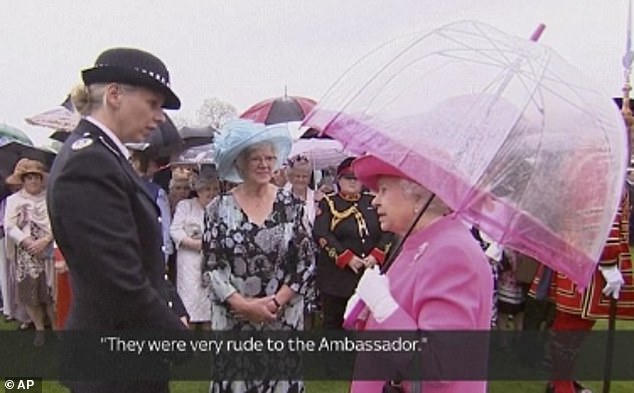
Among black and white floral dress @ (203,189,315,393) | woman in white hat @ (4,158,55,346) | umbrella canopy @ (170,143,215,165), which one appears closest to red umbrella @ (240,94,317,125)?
umbrella canopy @ (170,143,215,165)

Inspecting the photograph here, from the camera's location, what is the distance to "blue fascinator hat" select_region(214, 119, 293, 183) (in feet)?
10.7

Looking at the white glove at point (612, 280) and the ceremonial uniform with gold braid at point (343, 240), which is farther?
the ceremonial uniform with gold braid at point (343, 240)

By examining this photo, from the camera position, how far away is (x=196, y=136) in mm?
7805

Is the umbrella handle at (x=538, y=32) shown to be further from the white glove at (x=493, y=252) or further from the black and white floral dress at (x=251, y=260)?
the white glove at (x=493, y=252)

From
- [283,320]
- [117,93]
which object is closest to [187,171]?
[283,320]

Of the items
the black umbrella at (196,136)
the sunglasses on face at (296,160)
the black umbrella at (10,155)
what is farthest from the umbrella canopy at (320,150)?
the black umbrella at (10,155)

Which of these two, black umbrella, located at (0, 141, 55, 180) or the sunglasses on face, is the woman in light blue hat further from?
black umbrella, located at (0, 141, 55, 180)

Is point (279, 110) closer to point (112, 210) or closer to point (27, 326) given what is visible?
point (27, 326)

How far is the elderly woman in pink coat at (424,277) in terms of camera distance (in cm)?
187

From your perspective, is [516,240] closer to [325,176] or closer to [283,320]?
[283,320]

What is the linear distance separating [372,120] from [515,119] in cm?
40

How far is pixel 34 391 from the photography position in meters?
4.11

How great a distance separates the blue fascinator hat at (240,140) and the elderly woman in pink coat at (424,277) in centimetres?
118

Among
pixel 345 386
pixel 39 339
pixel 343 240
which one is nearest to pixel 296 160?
pixel 343 240
